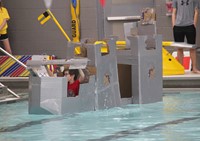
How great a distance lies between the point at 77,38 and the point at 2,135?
31.7ft

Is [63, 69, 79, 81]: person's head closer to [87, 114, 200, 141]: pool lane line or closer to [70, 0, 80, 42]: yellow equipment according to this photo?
[87, 114, 200, 141]: pool lane line

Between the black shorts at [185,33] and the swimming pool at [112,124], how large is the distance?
4.24 metres

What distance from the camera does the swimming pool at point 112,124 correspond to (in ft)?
28.6

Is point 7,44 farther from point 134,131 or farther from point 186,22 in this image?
point 134,131

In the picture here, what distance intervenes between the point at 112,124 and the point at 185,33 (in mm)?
6858

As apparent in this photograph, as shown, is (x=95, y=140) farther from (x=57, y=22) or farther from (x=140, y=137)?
(x=57, y=22)

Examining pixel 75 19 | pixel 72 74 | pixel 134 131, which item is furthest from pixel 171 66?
pixel 134 131

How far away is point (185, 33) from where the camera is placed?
16.3 m

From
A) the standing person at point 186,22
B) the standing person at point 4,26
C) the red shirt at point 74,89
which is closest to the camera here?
the red shirt at point 74,89

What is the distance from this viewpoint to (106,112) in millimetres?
11023

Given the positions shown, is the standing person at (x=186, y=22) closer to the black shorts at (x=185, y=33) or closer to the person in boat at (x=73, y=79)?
the black shorts at (x=185, y=33)

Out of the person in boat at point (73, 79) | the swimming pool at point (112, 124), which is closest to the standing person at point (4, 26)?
the swimming pool at point (112, 124)

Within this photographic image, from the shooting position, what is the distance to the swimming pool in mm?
8719

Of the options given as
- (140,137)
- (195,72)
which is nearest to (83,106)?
(140,137)
